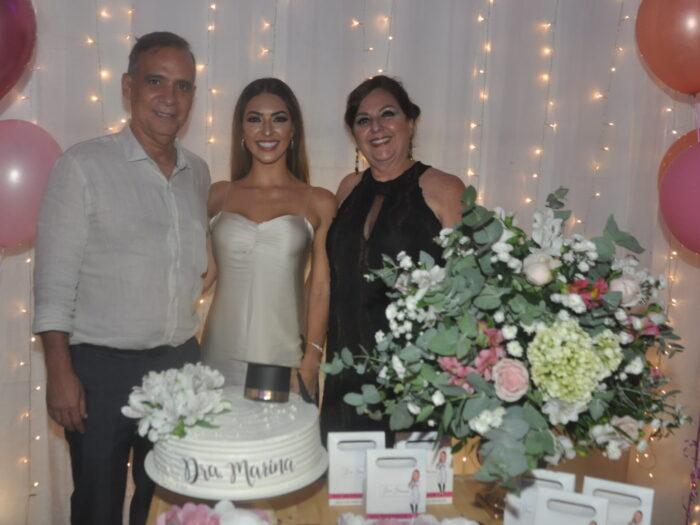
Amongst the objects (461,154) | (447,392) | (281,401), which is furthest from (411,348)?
(461,154)

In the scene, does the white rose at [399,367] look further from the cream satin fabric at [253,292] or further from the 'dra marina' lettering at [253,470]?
the cream satin fabric at [253,292]

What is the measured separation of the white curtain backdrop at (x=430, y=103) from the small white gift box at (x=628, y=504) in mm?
1681

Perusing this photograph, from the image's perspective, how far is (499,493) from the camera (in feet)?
4.75

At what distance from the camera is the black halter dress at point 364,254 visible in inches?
87.1

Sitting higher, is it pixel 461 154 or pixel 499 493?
pixel 461 154

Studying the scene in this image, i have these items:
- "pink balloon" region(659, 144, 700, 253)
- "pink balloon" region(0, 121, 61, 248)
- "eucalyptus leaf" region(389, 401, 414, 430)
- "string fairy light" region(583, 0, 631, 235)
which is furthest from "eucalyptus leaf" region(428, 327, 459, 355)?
"string fairy light" region(583, 0, 631, 235)

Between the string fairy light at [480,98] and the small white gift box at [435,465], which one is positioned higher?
the string fairy light at [480,98]

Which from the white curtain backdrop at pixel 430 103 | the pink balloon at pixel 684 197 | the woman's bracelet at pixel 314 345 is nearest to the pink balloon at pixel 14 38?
the white curtain backdrop at pixel 430 103

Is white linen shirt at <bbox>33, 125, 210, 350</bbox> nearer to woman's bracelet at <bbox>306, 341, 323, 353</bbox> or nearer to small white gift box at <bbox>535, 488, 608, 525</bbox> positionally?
woman's bracelet at <bbox>306, 341, 323, 353</bbox>

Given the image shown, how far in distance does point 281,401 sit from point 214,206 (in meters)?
1.07

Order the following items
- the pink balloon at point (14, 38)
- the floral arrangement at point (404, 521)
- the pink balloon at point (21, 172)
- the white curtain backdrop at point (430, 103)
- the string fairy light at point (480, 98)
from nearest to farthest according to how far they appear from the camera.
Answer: the floral arrangement at point (404, 521), the pink balloon at point (14, 38), the pink balloon at point (21, 172), the white curtain backdrop at point (430, 103), the string fairy light at point (480, 98)

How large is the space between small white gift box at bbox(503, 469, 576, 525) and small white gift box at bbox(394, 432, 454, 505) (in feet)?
0.50

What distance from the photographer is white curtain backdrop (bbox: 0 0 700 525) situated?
2.57 m

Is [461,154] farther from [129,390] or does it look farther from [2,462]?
[2,462]
